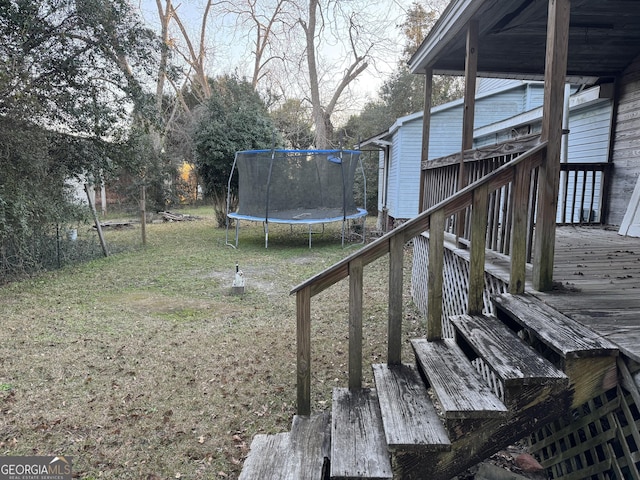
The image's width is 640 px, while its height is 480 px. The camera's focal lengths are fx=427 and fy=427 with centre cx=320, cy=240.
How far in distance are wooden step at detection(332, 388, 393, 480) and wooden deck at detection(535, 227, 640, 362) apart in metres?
1.08

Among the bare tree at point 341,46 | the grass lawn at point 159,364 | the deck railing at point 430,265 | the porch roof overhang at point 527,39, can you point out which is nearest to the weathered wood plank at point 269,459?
the deck railing at point 430,265

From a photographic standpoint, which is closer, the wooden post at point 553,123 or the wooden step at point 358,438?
the wooden step at point 358,438

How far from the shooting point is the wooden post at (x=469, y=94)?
3668 mm

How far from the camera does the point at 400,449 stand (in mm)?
1709

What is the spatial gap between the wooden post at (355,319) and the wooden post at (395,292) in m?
0.18

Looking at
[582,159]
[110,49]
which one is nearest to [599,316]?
[582,159]

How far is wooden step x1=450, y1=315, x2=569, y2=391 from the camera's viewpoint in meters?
1.73

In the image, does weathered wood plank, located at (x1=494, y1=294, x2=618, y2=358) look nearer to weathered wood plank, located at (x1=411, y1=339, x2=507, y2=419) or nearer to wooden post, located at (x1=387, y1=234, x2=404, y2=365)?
weathered wood plank, located at (x1=411, y1=339, x2=507, y2=419)

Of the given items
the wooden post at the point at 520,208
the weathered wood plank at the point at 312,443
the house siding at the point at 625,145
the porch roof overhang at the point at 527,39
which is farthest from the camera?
the house siding at the point at 625,145

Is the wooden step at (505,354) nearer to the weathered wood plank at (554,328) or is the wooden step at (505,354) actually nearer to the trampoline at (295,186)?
the weathered wood plank at (554,328)

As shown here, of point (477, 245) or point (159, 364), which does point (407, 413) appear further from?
point (159, 364)

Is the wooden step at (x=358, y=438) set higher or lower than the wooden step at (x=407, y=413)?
lower

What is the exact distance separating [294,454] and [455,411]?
2.74 ft

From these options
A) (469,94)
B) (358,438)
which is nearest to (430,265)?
(358,438)
